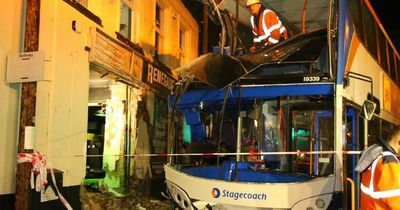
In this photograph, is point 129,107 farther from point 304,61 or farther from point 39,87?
point 304,61

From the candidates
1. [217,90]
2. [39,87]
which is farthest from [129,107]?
[217,90]

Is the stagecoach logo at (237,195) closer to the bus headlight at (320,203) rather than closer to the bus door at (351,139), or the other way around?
the bus headlight at (320,203)

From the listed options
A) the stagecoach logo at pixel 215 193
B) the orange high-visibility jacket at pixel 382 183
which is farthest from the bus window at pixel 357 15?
the stagecoach logo at pixel 215 193

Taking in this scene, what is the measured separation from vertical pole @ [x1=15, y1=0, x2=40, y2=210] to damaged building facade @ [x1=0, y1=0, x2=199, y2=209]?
0.7 inches

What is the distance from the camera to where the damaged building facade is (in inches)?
288

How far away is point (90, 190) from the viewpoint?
32.3 feet

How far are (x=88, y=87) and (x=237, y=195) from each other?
14.5 feet

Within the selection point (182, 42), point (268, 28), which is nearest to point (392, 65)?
point (268, 28)

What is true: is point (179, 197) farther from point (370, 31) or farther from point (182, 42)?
point (182, 42)

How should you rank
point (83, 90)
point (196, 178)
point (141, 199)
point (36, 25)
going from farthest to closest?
point (141, 199) < point (83, 90) < point (36, 25) < point (196, 178)

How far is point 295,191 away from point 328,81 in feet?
4.82

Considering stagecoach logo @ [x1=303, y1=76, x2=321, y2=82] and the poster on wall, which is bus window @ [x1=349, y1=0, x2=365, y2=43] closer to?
stagecoach logo @ [x1=303, y1=76, x2=321, y2=82]

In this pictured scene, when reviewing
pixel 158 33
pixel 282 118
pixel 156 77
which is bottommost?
pixel 282 118

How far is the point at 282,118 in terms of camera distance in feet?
21.1
